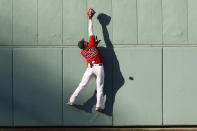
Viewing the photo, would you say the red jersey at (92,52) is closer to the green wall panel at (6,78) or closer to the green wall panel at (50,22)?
the green wall panel at (50,22)

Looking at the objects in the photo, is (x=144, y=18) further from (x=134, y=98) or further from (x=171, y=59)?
(x=134, y=98)

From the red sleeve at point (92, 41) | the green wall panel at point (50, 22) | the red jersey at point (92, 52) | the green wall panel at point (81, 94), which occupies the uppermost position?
the green wall panel at point (50, 22)

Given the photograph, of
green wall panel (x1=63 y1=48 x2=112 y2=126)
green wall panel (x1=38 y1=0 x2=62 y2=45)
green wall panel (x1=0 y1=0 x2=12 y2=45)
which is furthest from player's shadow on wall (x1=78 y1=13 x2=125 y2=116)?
green wall panel (x1=0 y1=0 x2=12 y2=45)

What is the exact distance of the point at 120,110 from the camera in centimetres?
684

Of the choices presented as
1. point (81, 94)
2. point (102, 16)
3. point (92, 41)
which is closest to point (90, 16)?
point (102, 16)

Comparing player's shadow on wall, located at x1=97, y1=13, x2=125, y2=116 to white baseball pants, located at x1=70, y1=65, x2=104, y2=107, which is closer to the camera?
white baseball pants, located at x1=70, y1=65, x2=104, y2=107

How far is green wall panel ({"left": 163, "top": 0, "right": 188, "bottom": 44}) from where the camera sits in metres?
6.82

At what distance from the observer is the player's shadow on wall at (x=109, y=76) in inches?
269

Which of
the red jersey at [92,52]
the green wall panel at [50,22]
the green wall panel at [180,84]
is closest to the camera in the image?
the red jersey at [92,52]

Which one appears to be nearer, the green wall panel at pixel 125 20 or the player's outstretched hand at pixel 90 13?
the player's outstretched hand at pixel 90 13

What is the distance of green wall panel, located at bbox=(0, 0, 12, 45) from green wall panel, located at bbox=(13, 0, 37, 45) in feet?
0.35

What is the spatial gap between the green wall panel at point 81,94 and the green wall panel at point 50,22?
39cm

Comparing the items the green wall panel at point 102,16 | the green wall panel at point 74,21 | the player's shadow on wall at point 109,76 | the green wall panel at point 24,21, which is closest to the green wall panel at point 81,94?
the player's shadow on wall at point 109,76

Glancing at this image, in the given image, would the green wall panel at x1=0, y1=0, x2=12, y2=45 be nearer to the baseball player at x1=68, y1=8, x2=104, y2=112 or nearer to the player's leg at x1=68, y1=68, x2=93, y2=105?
the baseball player at x1=68, y1=8, x2=104, y2=112
